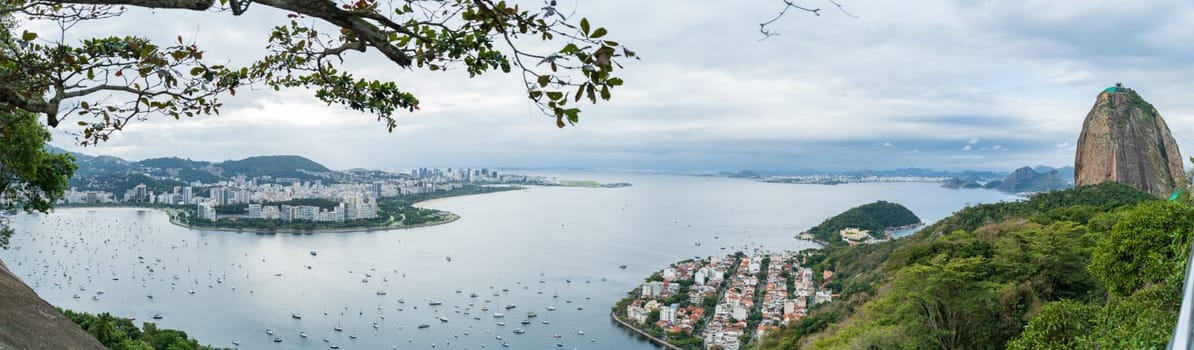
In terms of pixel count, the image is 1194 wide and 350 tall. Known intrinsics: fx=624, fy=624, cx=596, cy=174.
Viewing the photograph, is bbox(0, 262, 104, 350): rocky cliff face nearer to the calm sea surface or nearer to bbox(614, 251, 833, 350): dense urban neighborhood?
bbox(614, 251, 833, 350): dense urban neighborhood

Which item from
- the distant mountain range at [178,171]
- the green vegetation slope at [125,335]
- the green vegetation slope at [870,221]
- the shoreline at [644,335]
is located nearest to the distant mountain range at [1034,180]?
Result: the green vegetation slope at [870,221]

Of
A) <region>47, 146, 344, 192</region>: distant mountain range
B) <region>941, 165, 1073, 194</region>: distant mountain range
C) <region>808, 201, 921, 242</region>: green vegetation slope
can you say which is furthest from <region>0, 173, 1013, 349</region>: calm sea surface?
<region>941, 165, 1073, 194</region>: distant mountain range

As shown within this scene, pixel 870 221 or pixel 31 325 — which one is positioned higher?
pixel 31 325

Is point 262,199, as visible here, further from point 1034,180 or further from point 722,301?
point 1034,180

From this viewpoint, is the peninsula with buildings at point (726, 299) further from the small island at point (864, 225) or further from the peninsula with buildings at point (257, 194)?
the peninsula with buildings at point (257, 194)

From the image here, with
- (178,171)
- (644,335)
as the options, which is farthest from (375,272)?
(178,171)

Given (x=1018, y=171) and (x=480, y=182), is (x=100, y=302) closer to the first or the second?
(x=480, y=182)
